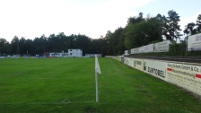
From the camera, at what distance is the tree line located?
3664 inches

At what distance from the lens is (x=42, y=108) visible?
9555 millimetres

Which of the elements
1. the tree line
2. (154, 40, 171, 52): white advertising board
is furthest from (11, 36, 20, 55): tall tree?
(154, 40, 171, 52): white advertising board

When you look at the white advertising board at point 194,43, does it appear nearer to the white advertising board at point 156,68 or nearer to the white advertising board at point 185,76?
the white advertising board at point 185,76

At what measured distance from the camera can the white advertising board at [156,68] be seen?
60.5 ft

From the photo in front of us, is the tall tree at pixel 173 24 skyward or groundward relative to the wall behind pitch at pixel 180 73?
skyward

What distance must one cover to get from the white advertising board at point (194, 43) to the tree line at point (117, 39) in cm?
7535

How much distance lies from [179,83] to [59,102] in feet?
23.2

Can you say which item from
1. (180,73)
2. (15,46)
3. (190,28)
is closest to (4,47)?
(15,46)

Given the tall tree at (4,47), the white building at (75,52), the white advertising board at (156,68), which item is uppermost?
the tall tree at (4,47)

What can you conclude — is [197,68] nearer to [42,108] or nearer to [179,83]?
[179,83]

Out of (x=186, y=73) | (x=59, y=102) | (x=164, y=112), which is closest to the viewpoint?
(x=164, y=112)

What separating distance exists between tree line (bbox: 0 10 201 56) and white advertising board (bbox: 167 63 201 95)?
76.8 meters

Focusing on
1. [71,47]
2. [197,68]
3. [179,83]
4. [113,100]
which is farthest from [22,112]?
[71,47]

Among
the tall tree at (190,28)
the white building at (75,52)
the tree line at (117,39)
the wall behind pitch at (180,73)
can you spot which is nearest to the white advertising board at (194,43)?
the wall behind pitch at (180,73)
